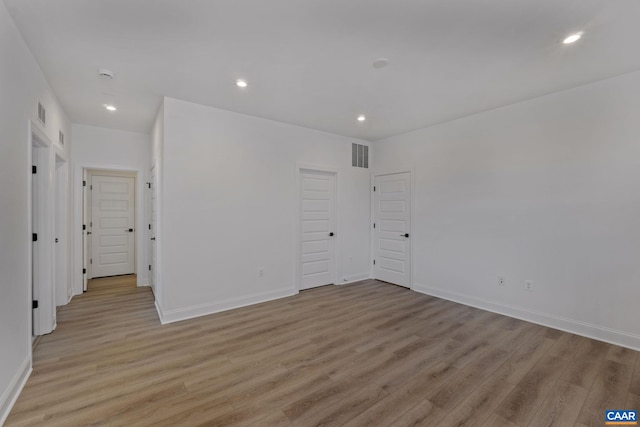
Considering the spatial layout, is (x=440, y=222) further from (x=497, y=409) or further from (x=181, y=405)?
(x=181, y=405)

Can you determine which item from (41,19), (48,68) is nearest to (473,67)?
(41,19)

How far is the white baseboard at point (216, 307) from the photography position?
352cm

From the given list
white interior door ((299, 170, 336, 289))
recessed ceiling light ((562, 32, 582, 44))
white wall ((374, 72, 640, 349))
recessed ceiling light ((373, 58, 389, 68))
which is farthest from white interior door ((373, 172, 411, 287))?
recessed ceiling light ((562, 32, 582, 44))

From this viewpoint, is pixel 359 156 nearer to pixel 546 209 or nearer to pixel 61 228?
pixel 546 209

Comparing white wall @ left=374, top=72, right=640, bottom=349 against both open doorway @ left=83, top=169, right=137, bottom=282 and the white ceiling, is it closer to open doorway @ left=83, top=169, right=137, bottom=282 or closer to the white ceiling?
the white ceiling

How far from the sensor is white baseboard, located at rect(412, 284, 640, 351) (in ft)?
9.58

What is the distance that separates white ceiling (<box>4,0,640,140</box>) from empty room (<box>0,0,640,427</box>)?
24 mm

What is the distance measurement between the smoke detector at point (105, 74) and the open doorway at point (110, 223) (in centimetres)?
357

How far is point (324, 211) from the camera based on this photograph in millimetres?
5129

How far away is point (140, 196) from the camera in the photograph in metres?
5.15

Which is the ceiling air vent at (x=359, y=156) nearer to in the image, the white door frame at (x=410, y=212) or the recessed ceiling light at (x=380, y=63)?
the white door frame at (x=410, y=212)

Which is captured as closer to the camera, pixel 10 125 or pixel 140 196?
pixel 10 125

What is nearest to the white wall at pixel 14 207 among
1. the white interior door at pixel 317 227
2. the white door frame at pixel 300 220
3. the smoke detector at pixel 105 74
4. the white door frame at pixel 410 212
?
the smoke detector at pixel 105 74

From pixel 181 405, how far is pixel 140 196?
4.22 m
